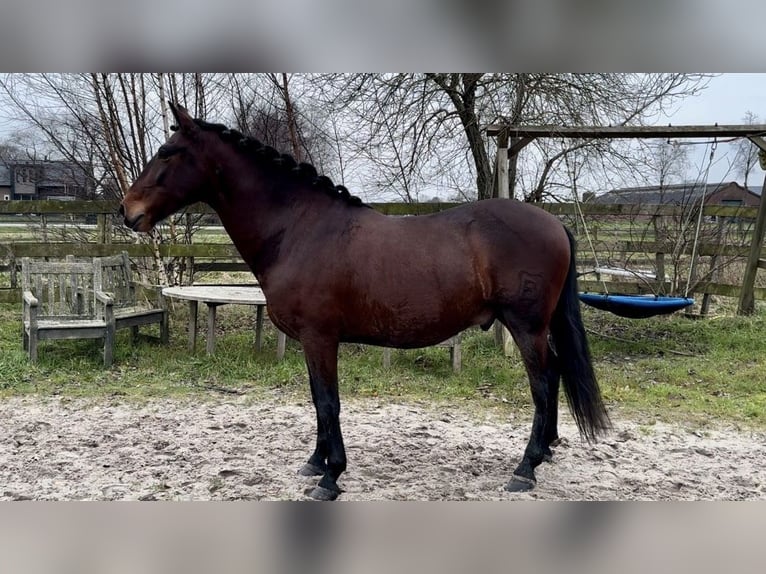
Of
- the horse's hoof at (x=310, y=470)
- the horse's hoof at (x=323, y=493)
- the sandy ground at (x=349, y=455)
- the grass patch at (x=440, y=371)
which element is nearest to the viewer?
the horse's hoof at (x=323, y=493)

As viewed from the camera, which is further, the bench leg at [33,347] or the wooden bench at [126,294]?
the wooden bench at [126,294]

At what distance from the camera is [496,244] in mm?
2787

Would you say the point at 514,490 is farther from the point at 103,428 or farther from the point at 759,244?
the point at 759,244

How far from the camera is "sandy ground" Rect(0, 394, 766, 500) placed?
2916mm

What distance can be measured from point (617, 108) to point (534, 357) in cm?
429

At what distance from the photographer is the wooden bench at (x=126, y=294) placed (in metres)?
5.75

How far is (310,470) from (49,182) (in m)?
5.64

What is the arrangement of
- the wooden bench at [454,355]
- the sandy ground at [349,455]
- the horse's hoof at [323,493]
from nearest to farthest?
1. the horse's hoof at [323,493]
2. the sandy ground at [349,455]
3. the wooden bench at [454,355]

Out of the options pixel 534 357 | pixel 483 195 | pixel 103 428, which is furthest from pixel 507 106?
pixel 103 428

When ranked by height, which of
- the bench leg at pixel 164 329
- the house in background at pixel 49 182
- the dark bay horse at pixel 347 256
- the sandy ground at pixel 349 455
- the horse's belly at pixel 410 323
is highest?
the house in background at pixel 49 182

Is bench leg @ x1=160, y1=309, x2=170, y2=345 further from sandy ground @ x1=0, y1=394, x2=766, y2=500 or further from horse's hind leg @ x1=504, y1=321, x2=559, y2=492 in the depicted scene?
horse's hind leg @ x1=504, y1=321, x2=559, y2=492

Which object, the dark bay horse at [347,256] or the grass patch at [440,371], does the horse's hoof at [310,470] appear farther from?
the grass patch at [440,371]

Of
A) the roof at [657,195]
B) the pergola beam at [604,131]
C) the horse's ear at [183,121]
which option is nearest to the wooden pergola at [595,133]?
the pergola beam at [604,131]

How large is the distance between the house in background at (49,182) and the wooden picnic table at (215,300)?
89.8 inches
